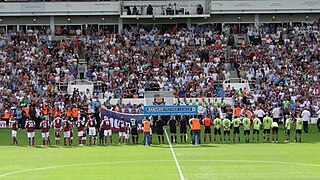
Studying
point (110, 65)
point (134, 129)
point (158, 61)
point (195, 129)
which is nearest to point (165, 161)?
point (195, 129)

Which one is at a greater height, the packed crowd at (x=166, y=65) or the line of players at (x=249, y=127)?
the packed crowd at (x=166, y=65)

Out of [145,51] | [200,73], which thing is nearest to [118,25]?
[145,51]

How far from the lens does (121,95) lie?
167ft

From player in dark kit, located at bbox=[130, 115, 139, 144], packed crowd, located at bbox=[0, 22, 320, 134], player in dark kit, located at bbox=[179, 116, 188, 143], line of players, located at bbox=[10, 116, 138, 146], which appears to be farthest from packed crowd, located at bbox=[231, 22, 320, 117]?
line of players, located at bbox=[10, 116, 138, 146]

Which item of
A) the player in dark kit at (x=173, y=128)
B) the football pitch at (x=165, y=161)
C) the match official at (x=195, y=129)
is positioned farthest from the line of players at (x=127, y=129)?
the match official at (x=195, y=129)

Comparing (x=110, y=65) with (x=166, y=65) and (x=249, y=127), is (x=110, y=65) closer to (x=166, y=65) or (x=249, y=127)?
(x=166, y=65)

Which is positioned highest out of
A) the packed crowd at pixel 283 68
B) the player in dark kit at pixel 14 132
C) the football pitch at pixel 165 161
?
the packed crowd at pixel 283 68

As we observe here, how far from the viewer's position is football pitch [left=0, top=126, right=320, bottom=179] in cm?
2831

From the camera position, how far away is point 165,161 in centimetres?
3167

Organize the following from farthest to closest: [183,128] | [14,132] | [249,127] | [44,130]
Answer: [249,127] < [183,128] < [14,132] < [44,130]

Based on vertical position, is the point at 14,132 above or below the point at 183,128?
below

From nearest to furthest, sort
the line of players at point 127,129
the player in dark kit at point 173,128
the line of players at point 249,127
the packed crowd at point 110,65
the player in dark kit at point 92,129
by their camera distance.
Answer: the line of players at point 127,129 < the player in dark kit at point 92,129 < the player in dark kit at point 173,128 < the line of players at point 249,127 < the packed crowd at point 110,65

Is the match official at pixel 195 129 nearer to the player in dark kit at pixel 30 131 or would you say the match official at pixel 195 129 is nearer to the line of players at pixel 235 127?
the line of players at pixel 235 127

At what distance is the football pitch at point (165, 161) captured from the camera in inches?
1115
